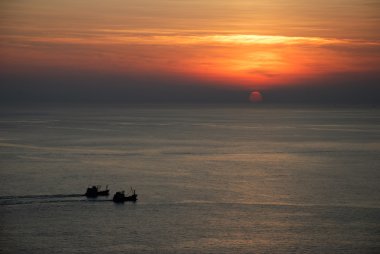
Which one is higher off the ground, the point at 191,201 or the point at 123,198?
the point at 191,201

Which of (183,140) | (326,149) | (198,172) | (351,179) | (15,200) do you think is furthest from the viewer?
(183,140)

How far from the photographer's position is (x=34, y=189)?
80.4 meters

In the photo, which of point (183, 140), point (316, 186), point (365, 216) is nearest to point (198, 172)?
point (316, 186)

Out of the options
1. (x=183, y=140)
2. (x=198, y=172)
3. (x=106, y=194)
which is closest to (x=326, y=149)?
(x=183, y=140)

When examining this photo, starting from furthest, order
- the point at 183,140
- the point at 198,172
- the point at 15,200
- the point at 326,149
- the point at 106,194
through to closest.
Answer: the point at 183,140, the point at 326,149, the point at 198,172, the point at 106,194, the point at 15,200

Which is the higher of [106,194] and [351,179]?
[351,179]

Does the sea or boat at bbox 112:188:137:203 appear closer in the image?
the sea

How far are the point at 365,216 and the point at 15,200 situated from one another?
3967 centimetres

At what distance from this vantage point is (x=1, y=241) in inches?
2188

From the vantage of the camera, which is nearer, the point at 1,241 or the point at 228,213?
the point at 1,241

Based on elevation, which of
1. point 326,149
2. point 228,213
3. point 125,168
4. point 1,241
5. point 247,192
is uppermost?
point 326,149

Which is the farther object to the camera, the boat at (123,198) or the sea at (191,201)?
the boat at (123,198)

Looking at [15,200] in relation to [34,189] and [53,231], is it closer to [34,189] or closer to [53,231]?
[34,189]

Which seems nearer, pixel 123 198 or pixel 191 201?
pixel 191 201
